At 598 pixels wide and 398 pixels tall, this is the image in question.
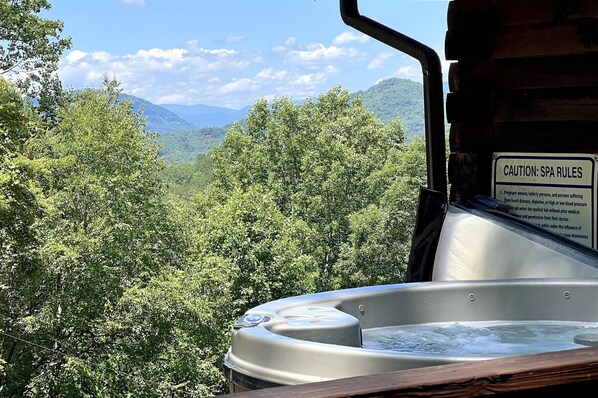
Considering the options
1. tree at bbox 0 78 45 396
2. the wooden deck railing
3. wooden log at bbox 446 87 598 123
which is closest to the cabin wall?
wooden log at bbox 446 87 598 123

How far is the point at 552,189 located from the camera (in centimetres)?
297

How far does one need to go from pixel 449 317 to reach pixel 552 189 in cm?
108

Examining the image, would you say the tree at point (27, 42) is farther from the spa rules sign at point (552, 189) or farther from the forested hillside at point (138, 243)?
the spa rules sign at point (552, 189)

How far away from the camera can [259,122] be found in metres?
23.3

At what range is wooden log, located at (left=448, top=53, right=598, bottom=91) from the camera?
2.82 metres

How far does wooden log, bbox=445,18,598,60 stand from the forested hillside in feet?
22.4

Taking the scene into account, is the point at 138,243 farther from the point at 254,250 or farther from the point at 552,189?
the point at 552,189

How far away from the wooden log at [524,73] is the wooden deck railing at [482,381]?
7.24ft

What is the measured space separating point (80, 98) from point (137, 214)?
229 inches

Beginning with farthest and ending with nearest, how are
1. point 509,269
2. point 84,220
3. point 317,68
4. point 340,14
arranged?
1. point 317,68
2. point 84,220
3. point 340,14
4. point 509,269

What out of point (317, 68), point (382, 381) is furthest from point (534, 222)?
point (317, 68)

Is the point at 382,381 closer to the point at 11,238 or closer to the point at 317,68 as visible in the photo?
the point at 11,238

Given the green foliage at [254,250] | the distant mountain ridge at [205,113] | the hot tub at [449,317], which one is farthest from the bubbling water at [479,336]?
the distant mountain ridge at [205,113]

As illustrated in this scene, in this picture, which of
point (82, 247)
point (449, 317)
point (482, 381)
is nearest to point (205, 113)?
point (82, 247)
